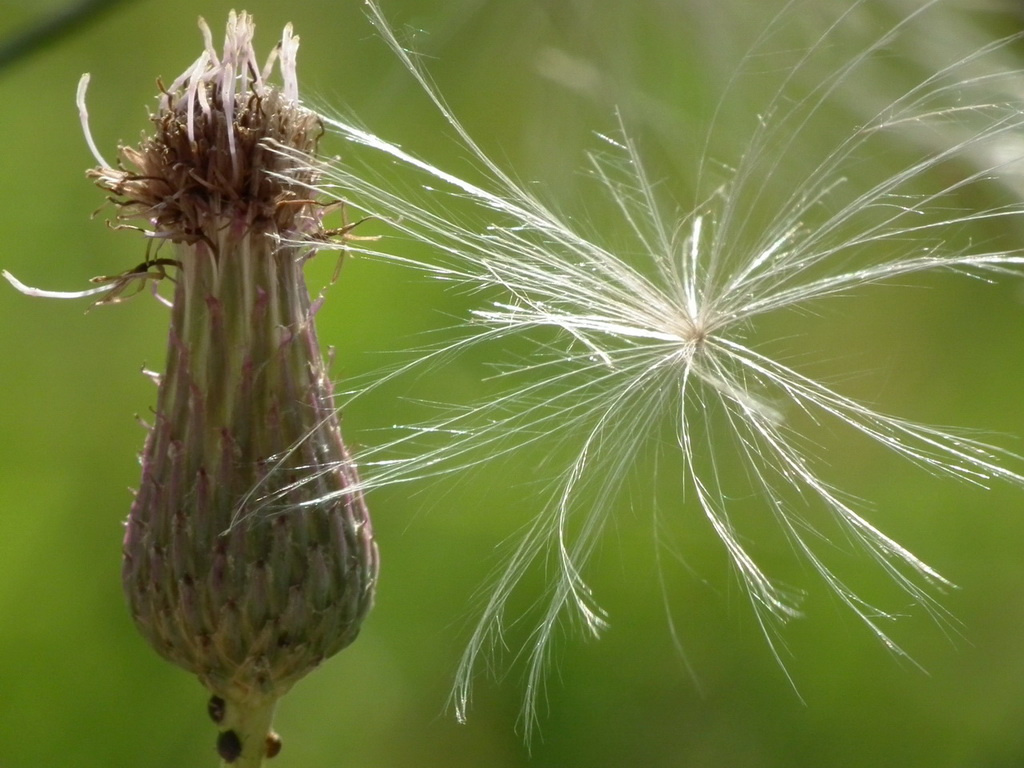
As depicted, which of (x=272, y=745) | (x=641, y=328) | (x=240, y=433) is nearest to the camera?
(x=240, y=433)

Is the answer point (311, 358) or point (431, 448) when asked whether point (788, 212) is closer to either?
point (431, 448)

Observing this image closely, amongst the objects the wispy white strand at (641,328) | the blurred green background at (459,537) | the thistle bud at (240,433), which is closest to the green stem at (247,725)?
the thistle bud at (240,433)

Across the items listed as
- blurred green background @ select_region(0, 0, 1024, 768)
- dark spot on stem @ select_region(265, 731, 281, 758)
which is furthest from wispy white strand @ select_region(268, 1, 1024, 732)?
blurred green background @ select_region(0, 0, 1024, 768)

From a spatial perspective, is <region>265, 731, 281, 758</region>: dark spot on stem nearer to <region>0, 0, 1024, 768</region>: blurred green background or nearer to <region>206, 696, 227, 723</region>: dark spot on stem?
<region>206, 696, 227, 723</region>: dark spot on stem

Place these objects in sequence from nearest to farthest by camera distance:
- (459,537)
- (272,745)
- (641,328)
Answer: (272,745)
(641,328)
(459,537)

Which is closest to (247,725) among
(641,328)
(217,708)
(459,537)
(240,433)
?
(217,708)

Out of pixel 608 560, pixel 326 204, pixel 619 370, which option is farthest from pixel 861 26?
pixel 608 560

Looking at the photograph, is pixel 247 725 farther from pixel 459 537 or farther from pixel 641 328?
pixel 459 537
